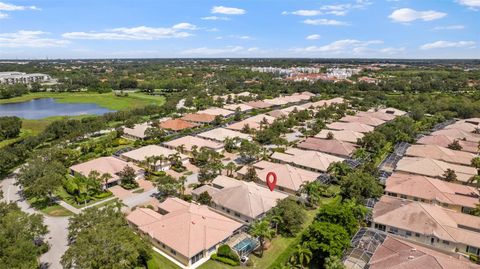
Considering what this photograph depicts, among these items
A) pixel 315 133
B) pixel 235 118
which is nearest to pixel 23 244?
pixel 315 133

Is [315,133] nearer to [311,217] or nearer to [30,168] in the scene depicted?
[311,217]

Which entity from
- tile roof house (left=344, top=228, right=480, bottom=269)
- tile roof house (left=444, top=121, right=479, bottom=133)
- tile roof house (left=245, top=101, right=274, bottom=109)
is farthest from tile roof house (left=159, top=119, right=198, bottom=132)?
tile roof house (left=444, top=121, right=479, bottom=133)

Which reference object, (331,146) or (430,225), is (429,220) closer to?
(430,225)

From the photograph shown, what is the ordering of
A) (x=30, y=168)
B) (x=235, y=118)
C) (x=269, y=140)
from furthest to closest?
(x=235, y=118) → (x=269, y=140) → (x=30, y=168)

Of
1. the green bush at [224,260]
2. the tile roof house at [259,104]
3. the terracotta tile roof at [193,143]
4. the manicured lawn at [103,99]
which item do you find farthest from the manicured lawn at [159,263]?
the manicured lawn at [103,99]

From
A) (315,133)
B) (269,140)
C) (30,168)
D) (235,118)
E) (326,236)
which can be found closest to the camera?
(326,236)

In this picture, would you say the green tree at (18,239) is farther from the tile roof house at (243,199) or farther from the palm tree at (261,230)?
the tile roof house at (243,199)

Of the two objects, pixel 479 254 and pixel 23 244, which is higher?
pixel 23 244

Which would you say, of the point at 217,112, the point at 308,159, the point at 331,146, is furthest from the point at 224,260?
the point at 217,112

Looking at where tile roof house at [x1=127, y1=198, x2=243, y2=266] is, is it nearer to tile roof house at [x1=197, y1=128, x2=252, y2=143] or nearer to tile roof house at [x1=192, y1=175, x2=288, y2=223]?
tile roof house at [x1=192, y1=175, x2=288, y2=223]
